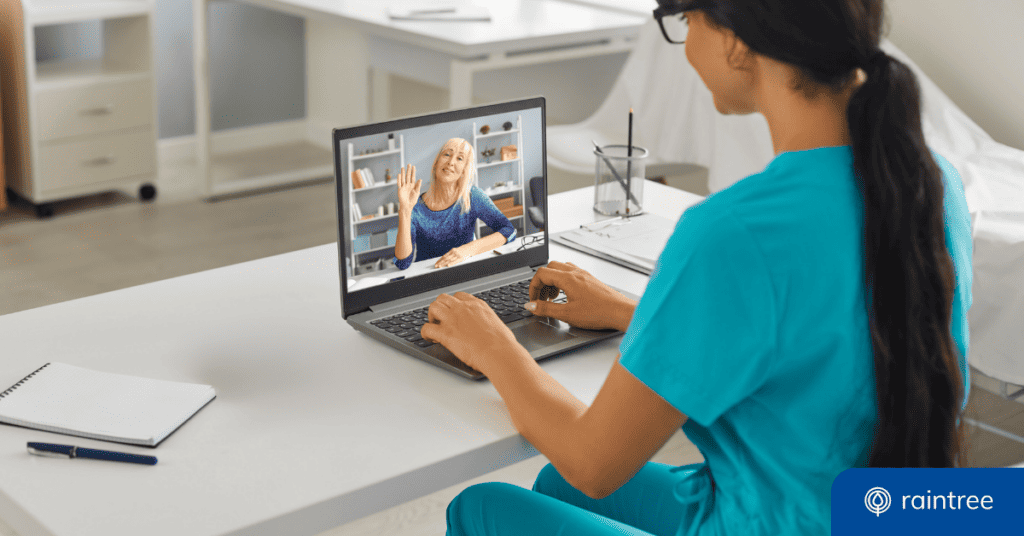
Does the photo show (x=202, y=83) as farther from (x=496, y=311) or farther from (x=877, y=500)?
(x=877, y=500)

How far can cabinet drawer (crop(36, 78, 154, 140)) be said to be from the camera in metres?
3.50

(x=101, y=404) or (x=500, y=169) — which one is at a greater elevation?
(x=500, y=169)

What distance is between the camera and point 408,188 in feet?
4.13

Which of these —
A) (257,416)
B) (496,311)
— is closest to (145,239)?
(496,311)

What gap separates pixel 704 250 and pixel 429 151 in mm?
533

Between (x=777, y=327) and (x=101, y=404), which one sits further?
(x=101, y=404)

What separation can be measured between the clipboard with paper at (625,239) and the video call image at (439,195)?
16cm

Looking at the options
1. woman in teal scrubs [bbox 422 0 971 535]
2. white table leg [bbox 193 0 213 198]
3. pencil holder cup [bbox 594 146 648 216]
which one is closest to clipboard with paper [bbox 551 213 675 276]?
pencil holder cup [bbox 594 146 648 216]

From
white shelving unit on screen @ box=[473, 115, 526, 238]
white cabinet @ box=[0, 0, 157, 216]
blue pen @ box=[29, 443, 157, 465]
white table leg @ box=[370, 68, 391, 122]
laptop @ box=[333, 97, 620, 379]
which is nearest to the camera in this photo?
blue pen @ box=[29, 443, 157, 465]

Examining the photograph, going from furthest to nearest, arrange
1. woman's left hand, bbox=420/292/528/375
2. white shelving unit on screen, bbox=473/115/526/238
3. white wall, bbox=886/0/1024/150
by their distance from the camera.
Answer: white wall, bbox=886/0/1024/150 → white shelving unit on screen, bbox=473/115/526/238 → woman's left hand, bbox=420/292/528/375

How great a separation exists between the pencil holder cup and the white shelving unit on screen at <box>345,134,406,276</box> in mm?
518

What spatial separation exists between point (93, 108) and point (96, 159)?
178 mm

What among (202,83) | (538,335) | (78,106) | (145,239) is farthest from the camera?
(202,83)

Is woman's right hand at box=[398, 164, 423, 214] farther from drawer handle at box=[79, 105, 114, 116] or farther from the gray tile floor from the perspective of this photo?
drawer handle at box=[79, 105, 114, 116]
